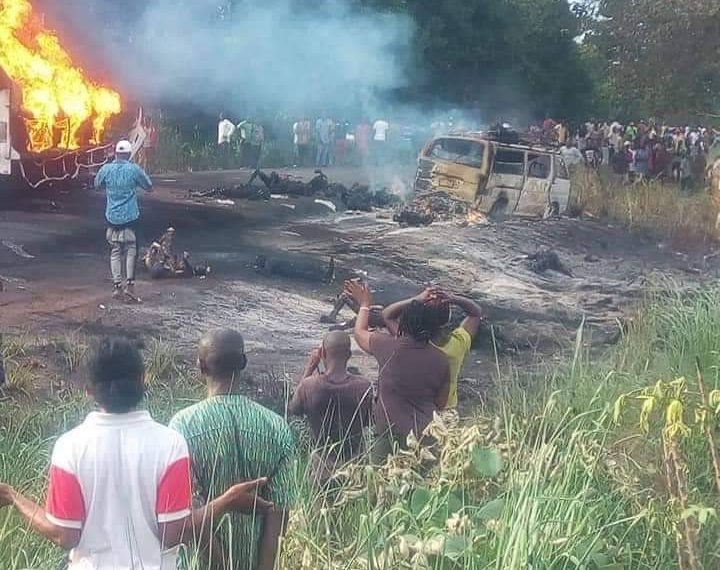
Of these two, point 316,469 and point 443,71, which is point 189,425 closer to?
point 316,469

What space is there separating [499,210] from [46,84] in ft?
24.9

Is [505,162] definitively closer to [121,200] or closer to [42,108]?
[42,108]

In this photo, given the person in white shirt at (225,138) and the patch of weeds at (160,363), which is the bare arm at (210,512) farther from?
the person in white shirt at (225,138)

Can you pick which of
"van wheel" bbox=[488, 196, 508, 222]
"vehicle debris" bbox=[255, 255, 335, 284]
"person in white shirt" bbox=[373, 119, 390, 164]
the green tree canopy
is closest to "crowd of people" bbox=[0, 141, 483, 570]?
"vehicle debris" bbox=[255, 255, 335, 284]

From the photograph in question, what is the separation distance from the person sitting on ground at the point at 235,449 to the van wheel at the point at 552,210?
15.3 metres

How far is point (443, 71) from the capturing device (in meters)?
28.7

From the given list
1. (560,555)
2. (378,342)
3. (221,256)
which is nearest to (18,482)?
(378,342)

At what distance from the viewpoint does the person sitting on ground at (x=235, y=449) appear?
3.80 meters

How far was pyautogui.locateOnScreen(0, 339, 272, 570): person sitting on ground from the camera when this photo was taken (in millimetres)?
3160

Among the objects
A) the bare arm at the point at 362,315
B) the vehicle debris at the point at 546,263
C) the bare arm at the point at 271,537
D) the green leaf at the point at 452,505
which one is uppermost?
the bare arm at the point at 362,315

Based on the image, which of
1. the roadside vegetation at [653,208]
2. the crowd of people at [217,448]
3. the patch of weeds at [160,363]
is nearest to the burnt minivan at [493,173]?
the roadside vegetation at [653,208]

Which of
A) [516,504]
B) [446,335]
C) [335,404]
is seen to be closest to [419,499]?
[516,504]

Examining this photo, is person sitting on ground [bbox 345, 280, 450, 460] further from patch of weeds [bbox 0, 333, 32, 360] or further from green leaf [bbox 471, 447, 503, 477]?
patch of weeds [bbox 0, 333, 32, 360]

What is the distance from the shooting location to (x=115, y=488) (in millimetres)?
3182
